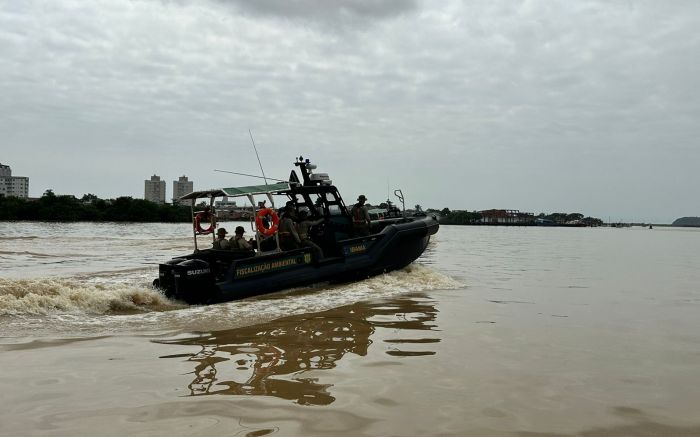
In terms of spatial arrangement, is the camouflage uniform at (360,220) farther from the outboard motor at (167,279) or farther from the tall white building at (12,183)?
the tall white building at (12,183)

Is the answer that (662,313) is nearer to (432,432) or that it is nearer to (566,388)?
(566,388)

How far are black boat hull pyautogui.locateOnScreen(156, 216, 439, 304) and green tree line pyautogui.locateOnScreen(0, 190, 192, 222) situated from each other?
5665 centimetres

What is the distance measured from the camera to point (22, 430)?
10.8ft

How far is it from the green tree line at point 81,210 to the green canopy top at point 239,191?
188 feet

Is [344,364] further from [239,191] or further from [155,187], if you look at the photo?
[155,187]

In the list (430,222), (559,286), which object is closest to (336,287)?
(430,222)

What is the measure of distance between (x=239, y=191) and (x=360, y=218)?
3.58 metres

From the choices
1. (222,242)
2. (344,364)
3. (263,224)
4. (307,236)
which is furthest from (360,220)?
(344,364)

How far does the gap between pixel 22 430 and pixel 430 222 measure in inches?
442

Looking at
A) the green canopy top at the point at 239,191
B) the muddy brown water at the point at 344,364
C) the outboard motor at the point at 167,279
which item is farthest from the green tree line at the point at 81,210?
the muddy brown water at the point at 344,364

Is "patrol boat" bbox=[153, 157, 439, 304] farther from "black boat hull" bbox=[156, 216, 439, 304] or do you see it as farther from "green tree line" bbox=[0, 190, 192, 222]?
"green tree line" bbox=[0, 190, 192, 222]

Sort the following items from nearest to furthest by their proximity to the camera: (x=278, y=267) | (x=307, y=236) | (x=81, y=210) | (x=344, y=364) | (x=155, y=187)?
1. (x=344, y=364)
2. (x=278, y=267)
3. (x=307, y=236)
4. (x=81, y=210)
5. (x=155, y=187)

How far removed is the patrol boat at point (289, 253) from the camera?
855cm

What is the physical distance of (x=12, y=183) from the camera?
575 feet
